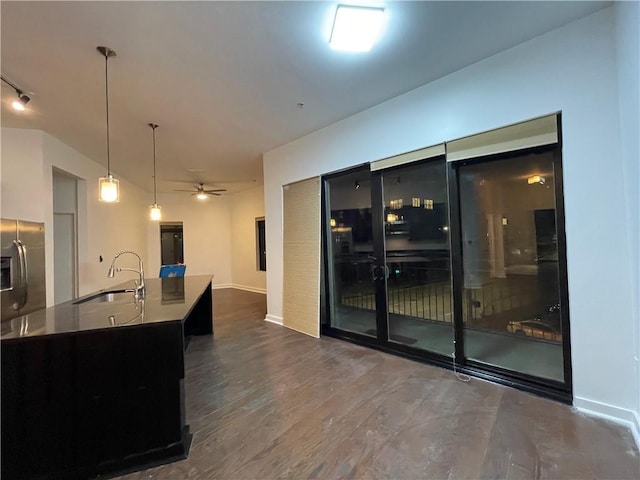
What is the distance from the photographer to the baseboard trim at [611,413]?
2.12m

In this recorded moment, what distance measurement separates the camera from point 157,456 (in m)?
1.98

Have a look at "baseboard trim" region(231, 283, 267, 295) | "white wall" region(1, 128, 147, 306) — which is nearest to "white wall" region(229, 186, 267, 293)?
"baseboard trim" region(231, 283, 267, 295)

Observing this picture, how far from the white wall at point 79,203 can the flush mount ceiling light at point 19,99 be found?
3.30ft

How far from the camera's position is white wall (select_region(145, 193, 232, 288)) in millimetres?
9383

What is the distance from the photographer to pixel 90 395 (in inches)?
74.5

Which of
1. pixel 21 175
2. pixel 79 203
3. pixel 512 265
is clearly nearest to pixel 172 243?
pixel 79 203

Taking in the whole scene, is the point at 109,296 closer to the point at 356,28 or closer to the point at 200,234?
the point at 356,28

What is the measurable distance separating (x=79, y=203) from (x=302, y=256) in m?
4.35

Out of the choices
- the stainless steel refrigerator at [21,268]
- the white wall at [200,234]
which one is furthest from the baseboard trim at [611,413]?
the white wall at [200,234]

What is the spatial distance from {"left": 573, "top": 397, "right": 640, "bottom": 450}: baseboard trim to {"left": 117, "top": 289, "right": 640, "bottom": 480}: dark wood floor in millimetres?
69

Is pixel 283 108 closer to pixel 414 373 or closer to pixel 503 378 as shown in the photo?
pixel 414 373

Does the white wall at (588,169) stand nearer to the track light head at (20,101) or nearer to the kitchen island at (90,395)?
the kitchen island at (90,395)

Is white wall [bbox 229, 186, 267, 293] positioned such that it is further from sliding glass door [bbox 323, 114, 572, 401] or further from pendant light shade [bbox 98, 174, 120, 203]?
pendant light shade [bbox 98, 174, 120, 203]

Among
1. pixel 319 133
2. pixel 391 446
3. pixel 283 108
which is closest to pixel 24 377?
pixel 391 446
